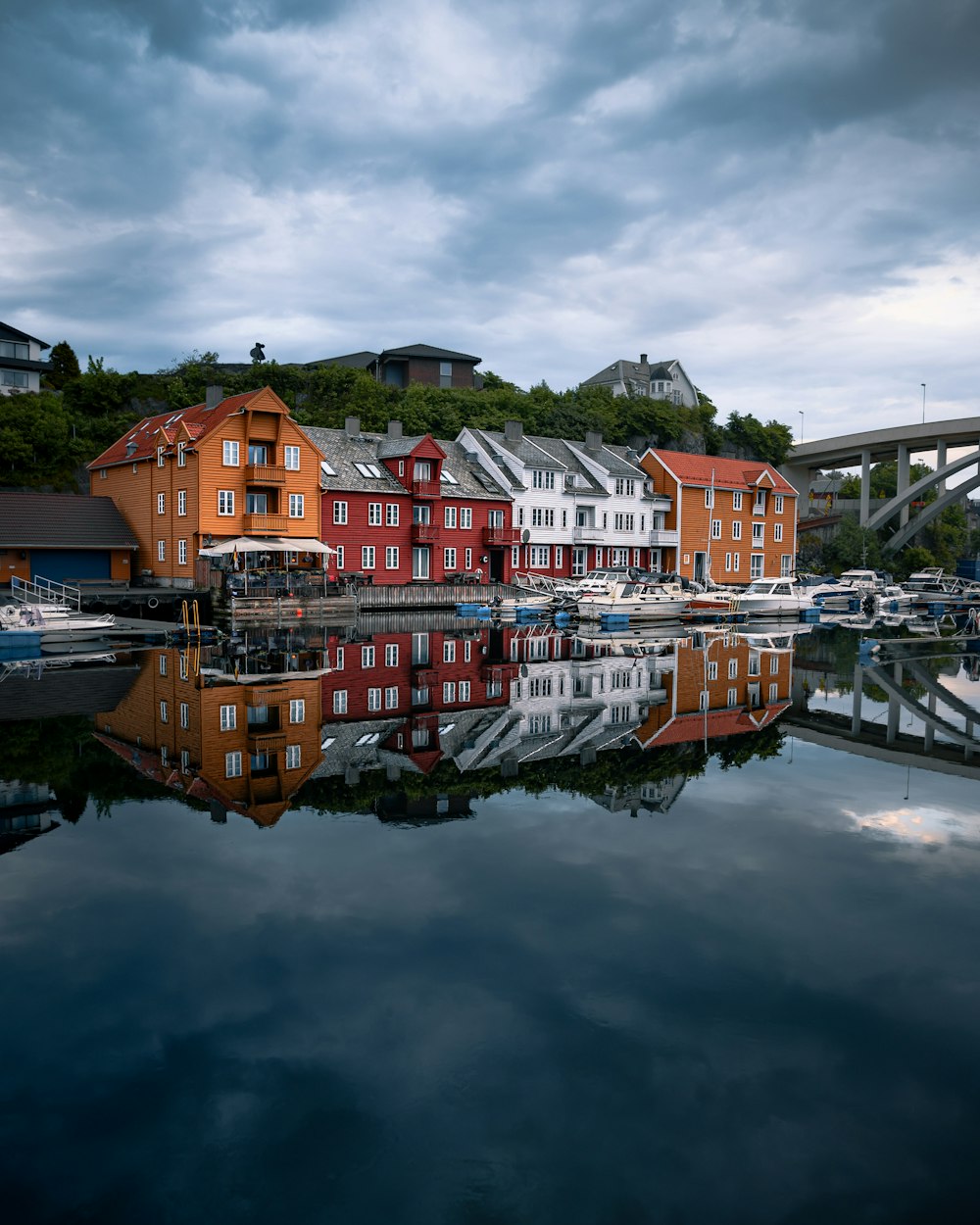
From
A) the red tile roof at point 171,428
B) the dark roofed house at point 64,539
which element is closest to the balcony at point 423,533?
the red tile roof at point 171,428

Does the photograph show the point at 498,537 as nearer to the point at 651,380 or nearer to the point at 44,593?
the point at 44,593

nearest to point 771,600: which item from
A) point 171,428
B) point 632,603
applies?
point 632,603

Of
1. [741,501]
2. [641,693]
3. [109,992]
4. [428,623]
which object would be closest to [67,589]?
[428,623]

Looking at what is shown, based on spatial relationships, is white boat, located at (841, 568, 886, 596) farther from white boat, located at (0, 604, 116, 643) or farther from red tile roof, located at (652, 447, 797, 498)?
white boat, located at (0, 604, 116, 643)

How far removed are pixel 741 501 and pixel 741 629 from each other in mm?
29422

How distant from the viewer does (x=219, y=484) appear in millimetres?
47281

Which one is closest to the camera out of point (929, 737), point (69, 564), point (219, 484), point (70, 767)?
point (70, 767)

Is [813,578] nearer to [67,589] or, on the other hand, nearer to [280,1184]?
[67,589]

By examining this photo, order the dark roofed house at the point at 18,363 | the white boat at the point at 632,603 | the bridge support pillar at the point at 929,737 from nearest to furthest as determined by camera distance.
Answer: the bridge support pillar at the point at 929,737 → the white boat at the point at 632,603 → the dark roofed house at the point at 18,363

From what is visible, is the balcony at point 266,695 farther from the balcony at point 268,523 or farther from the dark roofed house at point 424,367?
the dark roofed house at point 424,367

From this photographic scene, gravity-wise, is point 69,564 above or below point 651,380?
below

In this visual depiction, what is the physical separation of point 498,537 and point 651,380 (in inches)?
2652

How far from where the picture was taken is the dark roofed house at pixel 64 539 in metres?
45.9

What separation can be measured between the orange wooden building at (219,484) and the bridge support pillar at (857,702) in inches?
1135
